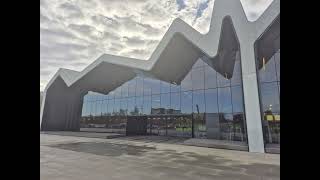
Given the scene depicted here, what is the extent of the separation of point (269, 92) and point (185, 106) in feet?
29.5

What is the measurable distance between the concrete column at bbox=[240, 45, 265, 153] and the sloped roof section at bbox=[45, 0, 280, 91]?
127 centimetres

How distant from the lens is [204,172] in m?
8.95

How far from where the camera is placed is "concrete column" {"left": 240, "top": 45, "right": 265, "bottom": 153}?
50.7 ft

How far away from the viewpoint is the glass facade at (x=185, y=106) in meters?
20.4

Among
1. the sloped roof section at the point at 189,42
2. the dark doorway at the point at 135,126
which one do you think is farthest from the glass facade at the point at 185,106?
the sloped roof section at the point at 189,42

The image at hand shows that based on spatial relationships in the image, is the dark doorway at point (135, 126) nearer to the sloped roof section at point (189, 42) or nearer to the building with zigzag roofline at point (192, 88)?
the building with zigzag roofline at point (192, 88)

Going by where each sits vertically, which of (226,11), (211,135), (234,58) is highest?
(226,11)

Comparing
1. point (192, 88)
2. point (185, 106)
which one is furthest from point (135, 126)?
point (192, 88)

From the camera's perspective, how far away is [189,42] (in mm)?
21078

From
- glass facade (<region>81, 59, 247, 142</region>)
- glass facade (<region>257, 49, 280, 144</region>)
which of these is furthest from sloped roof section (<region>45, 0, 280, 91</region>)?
glass facade (<region>257, 49, 280, 144</region>)

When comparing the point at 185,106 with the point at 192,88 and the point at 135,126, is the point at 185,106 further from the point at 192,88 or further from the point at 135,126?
the point at 135,126
